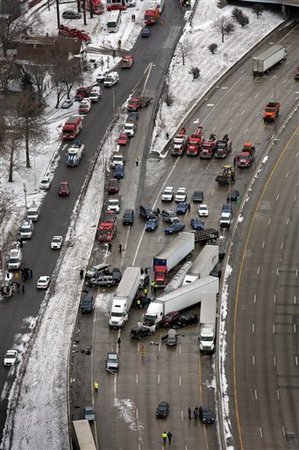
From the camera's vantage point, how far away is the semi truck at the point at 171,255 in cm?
15838

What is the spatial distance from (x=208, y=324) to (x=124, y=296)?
10291 mm

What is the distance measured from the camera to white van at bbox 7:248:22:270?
162750 mm

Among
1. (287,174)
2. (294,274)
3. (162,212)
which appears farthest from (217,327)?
(287,174)

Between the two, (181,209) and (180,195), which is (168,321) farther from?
(180,195)

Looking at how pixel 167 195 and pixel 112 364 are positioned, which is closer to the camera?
pixel 112 364

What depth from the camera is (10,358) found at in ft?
481

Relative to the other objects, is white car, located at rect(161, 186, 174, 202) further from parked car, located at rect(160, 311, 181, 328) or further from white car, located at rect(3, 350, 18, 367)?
white car, located at rect(3, 350, 18, 367)

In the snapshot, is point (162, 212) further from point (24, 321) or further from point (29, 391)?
point (29, 391)

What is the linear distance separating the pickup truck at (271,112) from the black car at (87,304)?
53.8 m

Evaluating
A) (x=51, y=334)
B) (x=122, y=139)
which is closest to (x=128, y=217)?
(x=122, y=139)

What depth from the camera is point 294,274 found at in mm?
161500

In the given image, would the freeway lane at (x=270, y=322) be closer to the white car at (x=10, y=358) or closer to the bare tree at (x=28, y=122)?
the white car at (x=10, y=358)

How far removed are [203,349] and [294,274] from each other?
20.9 m

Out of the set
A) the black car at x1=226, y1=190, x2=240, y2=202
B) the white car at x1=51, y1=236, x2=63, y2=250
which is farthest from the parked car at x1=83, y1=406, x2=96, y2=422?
the black car at x1=226, y1=190, x2=240, y2=202
